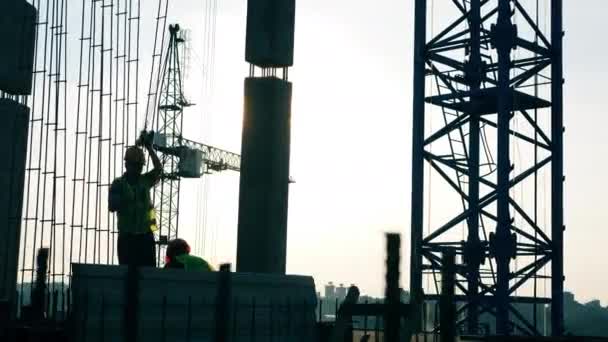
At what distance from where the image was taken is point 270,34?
16031 millimetres

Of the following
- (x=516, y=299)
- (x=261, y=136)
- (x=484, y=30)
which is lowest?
(x=516, y=299)

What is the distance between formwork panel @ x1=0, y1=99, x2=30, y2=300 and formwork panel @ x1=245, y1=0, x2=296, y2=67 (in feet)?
16.0

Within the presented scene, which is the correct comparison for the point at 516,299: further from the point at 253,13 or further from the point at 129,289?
the point at 129,289

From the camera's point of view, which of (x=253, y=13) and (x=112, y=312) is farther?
(x=253, y=13)

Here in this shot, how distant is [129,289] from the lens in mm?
8648

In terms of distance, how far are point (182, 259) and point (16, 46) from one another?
8.65 metres

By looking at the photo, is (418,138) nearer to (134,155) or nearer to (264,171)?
(264,171)

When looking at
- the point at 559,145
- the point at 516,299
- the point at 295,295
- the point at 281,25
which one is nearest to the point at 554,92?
the point at 559,145

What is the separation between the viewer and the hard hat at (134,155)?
1078cm

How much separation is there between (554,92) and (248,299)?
20.8 m

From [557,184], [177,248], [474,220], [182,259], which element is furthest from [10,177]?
[557,184]

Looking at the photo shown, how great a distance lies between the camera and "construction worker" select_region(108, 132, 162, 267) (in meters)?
10.8

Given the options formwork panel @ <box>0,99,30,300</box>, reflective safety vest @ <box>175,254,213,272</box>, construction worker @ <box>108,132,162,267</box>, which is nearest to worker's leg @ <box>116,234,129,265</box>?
construction worker @ <box>108,132,162,267</box>

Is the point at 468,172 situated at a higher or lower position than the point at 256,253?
higher
